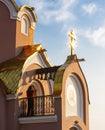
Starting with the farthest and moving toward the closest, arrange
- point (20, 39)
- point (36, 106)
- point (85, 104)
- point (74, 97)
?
point (20, 39) < point (85, 104) < point (74, 97) < point (36, 106)

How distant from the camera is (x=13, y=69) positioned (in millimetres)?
13961

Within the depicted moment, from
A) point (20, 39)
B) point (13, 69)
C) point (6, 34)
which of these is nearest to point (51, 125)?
point (13, 69)

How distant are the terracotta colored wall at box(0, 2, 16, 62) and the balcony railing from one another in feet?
7.05

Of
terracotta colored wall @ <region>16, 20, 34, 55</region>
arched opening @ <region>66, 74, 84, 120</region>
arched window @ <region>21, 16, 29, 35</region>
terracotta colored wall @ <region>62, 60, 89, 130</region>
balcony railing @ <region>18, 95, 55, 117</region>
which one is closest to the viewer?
terracotta colored wall @ <region>62, 60, 89, 130</region>

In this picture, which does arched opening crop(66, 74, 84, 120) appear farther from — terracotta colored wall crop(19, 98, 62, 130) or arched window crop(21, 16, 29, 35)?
arched window crop(21, 16, 29, 35)

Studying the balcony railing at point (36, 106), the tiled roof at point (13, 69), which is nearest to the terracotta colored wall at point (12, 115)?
the balcony railing at point (36, 106)

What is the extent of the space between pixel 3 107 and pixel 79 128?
2.86m

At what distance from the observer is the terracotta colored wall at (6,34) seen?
14938 millimetres

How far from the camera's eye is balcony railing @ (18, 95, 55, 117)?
1331cm

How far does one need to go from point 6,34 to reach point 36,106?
3422 mm

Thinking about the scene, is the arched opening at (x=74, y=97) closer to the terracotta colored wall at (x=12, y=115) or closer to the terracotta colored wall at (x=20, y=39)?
the terracotta colored wall at (x=12, y=115)

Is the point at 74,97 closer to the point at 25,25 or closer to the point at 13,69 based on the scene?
the point at 13,69

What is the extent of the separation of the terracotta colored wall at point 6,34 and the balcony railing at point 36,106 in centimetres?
215

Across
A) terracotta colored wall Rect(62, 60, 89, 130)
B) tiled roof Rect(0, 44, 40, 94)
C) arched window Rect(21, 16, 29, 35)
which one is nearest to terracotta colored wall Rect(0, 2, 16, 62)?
tiled roof Rect(0, 44, 40, 94)
